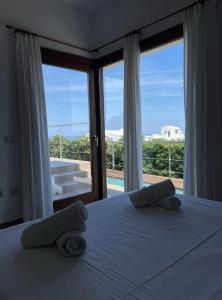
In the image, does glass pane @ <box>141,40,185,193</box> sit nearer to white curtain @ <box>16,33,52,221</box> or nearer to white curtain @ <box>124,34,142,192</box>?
white curtain @ <box>124,34,142,192</box>

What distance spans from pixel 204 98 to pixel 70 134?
208 cm

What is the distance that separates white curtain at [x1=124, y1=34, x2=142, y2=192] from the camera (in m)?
3.09

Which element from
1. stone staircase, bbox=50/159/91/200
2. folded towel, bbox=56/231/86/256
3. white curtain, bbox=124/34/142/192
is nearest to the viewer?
folded towel, bbox=56/231/86/256

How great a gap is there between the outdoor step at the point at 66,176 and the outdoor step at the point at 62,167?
5 centimetres

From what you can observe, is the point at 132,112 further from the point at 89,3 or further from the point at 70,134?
the point at 89,3

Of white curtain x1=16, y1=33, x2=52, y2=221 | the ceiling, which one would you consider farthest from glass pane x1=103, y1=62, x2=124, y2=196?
white curtain x1=16, y1=33, x2=52, y2=221

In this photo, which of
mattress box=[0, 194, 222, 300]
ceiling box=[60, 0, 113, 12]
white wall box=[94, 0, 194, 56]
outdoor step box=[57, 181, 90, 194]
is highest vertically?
ceiling box=[60, 0, 113, 12]

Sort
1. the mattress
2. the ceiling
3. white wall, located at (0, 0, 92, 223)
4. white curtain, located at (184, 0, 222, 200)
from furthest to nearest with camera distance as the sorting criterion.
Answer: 1. the ceiling
2. white wall, located at (0, 0, 92, 223)
3. white curtain, located at (184, 0, 222, 200)
4. the mattress

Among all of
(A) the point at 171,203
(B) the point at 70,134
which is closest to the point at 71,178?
(B) the point at 70,134

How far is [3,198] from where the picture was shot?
2.95 metres

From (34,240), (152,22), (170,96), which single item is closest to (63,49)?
(152,22)

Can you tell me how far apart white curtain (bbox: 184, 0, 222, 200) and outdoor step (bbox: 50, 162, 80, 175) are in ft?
6.12

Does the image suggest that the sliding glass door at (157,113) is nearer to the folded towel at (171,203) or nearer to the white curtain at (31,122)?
the white curtain at (31,122)

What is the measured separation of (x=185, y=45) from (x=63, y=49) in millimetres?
1767
